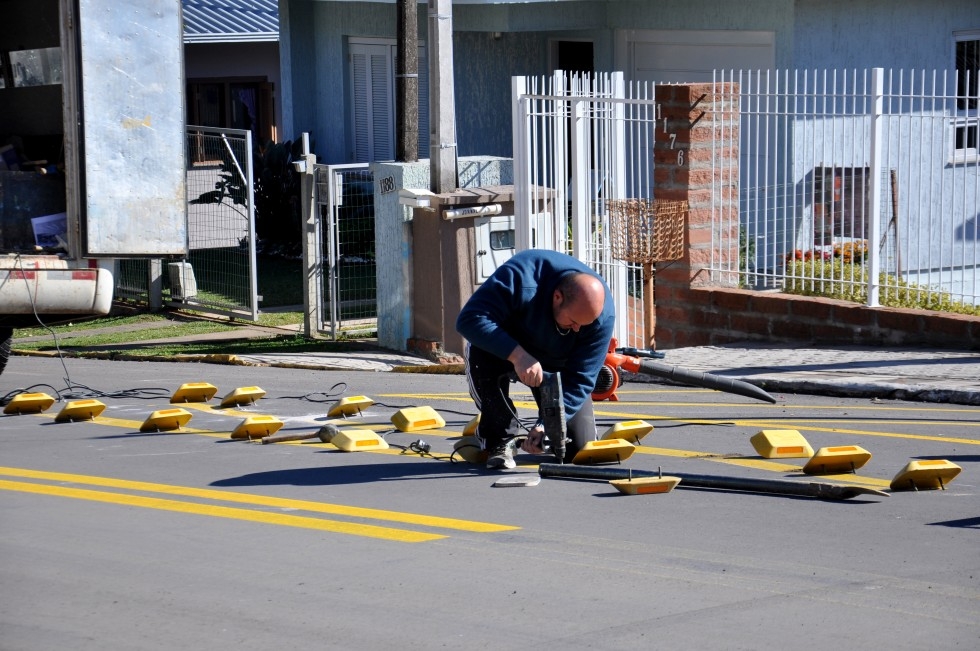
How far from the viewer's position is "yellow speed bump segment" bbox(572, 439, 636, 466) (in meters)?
6.86

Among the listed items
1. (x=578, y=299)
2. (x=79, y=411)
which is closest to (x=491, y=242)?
(x=79, y=411)

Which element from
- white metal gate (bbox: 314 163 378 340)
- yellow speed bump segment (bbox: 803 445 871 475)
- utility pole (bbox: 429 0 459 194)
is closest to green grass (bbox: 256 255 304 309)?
white metal gate (bbox: 314 163 378 340)

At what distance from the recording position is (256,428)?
8.00m

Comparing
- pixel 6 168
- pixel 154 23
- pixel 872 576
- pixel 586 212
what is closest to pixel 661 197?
pixel 586 212

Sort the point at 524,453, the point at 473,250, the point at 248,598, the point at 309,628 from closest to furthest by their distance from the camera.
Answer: the point at 309,628 < the point at 248,598 < the point at 524,453 < the point at 473,250

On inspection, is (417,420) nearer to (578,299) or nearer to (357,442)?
(357,442)

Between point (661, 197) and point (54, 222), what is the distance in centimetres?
517

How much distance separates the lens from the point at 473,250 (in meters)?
13.1

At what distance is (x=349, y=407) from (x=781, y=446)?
309 centimetres

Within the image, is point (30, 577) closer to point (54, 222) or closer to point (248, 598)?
point (248, 598)

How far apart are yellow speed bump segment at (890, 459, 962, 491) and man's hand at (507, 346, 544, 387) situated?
1.76m

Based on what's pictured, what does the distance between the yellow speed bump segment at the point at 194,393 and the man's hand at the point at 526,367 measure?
3855 mm

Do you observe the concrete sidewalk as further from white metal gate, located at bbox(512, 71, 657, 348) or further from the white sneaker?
the white sneaker

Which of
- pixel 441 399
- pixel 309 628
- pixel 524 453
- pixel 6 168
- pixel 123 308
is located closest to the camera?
pixel 309 628
